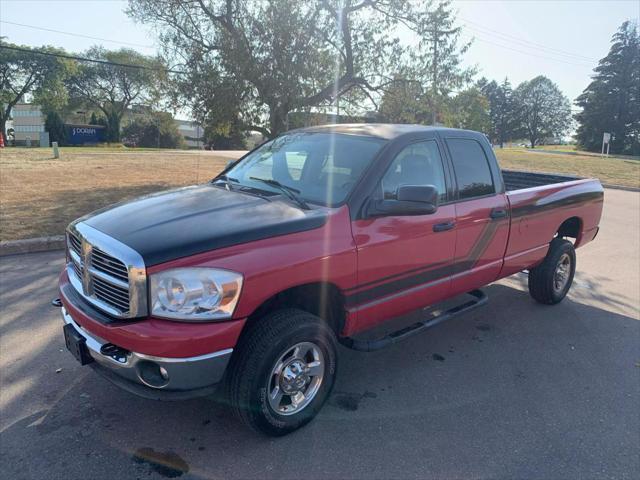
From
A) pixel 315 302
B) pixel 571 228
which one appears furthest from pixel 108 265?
pixel 571 228

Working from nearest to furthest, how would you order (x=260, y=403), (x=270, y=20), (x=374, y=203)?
1. (x=260, y=403)
2. (x=374, y=203)
3. (x=270, y=20)

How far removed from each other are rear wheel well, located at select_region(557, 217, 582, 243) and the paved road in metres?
1.31

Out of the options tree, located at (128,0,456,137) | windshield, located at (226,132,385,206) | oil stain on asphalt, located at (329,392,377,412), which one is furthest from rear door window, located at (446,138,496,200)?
tree, located at (128,0,456,137)

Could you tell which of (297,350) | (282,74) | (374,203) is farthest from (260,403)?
(282,74)

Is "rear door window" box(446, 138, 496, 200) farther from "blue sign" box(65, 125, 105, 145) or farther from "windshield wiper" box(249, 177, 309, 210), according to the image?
"blue sign" box(65, 125, 105, 145)

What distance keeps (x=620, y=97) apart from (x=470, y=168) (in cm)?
6056

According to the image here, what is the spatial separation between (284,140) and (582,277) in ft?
15.5

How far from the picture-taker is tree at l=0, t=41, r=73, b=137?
6122 cm

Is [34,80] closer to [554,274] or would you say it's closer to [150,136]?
[150,136]

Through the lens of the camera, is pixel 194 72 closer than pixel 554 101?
Yes

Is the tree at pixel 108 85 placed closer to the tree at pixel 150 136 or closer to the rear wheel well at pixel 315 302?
the tree at pixel 150 136

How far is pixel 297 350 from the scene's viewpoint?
2957mm

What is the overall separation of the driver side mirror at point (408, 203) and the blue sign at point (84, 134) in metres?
63.9

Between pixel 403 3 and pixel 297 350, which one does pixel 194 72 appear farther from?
pixel 297 350
